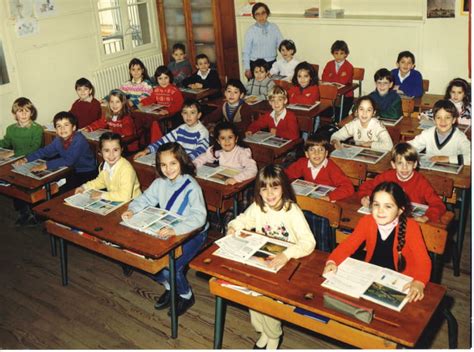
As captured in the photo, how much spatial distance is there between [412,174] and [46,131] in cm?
348

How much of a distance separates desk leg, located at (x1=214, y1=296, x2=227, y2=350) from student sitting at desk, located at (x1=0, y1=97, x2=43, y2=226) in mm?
2660

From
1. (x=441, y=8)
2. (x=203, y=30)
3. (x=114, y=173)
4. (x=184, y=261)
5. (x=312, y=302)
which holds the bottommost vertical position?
(x=184, y=261)

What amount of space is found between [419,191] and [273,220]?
1041mm

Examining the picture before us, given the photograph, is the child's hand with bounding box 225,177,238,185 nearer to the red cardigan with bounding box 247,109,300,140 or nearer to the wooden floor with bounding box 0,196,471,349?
the wooden floor with bounding box 0,196,471,349

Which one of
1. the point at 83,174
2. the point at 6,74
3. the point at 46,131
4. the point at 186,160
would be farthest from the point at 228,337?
the point at 6,74

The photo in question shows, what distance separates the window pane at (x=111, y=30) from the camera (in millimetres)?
8312

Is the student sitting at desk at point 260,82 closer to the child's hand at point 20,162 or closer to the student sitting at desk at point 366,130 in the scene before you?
the student sitting at desk at point 366,130

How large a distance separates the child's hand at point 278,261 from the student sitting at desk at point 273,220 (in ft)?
0.36

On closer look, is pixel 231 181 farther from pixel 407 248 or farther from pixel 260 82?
pixel 260 82

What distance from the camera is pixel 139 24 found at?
895cm

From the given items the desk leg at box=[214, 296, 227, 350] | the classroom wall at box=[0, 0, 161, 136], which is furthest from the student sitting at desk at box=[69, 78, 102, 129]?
the desk leg at box=[214, 296, 227, 350]

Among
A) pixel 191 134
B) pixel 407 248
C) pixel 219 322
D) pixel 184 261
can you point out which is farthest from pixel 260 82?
pixel 407 248

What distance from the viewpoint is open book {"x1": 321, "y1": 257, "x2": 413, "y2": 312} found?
102 inches

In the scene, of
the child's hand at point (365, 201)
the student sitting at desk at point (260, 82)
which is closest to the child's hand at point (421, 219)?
the child's hand at point (365, 201)
